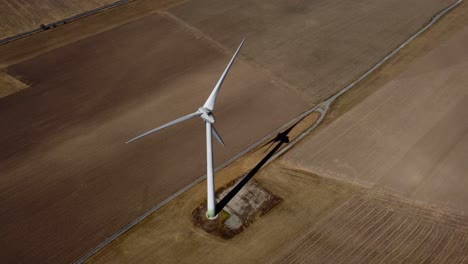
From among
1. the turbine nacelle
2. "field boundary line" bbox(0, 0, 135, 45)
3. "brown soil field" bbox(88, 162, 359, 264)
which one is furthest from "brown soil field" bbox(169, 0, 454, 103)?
the turbine nacelle

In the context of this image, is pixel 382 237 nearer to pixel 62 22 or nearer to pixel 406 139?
pixel 406 139

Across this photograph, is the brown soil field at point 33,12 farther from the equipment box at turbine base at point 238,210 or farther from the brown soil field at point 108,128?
the equipment box at turbine base at point 238,210

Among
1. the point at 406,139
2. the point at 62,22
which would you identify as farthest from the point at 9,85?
the point at 406,139

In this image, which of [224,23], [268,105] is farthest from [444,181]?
[224,23]

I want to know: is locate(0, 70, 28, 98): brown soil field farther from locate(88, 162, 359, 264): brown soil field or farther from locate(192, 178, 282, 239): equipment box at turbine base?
locate(192, 178, 282, 239): equipment box at turbine base

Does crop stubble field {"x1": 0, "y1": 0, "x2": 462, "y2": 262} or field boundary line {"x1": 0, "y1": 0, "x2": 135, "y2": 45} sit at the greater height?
field boundary line {"x1": 0, "y1": 0, "x2": 135, "y2": 45}

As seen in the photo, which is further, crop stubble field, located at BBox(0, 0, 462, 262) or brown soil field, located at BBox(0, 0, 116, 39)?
brown soil field, located at BBox(0, 0, 116, 39)

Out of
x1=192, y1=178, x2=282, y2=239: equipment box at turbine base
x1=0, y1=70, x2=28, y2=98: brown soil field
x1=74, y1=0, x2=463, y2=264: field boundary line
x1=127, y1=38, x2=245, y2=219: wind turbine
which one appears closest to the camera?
x1=127, y1=38, x2=245, y2=219: wind turbine
